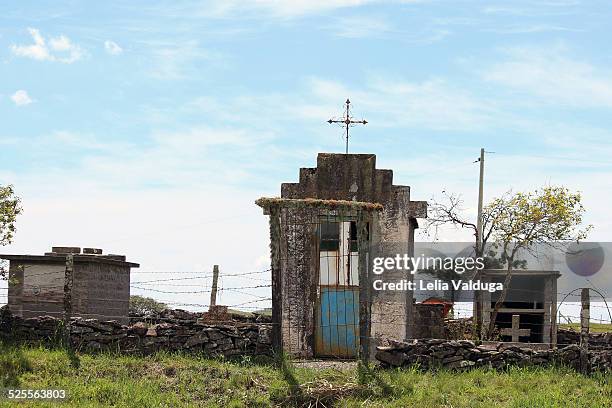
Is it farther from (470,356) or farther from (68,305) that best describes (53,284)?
(470,356)

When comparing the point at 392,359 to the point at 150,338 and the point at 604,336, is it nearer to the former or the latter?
the point at 150,338

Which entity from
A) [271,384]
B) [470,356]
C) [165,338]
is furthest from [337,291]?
[271,384]

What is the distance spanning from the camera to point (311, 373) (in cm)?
1603

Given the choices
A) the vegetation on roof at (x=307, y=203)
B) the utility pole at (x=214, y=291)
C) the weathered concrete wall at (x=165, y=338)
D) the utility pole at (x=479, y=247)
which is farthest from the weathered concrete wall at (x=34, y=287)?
the utility pole at (x=479, y=247)

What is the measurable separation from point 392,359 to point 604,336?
27.1 ft

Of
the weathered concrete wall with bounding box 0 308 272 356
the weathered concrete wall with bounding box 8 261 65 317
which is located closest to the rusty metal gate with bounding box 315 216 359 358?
the weathered concrete wall with bounding box 0 308 272 356

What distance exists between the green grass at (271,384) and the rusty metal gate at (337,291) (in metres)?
2.54

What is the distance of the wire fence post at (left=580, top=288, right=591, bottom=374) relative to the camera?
16484 mm

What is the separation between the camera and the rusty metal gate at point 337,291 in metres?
19.1

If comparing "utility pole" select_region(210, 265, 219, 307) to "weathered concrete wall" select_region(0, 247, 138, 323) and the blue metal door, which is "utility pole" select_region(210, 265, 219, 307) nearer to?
"weathered concrete wall" select_region(0, 247, 138, 323)

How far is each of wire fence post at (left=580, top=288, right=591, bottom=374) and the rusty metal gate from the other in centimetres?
455

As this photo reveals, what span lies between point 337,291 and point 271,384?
4270mm

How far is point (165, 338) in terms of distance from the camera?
17734 mm

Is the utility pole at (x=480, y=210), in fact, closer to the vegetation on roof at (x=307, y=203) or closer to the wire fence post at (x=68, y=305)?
the vegetation on roof at (x=307, y=203)
